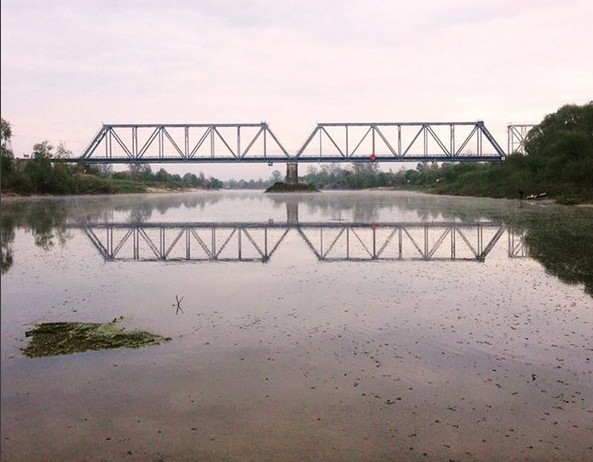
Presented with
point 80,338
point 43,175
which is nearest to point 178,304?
point 80,338

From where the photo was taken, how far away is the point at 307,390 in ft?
20.0

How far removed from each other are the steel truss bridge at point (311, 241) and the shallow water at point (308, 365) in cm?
195

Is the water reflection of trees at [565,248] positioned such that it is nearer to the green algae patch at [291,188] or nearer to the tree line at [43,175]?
the tree line at [43,175]

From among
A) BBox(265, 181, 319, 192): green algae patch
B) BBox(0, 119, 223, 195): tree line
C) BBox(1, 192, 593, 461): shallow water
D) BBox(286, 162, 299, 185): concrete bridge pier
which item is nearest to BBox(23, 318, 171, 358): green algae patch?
BBox(1, 192, 593, 461): shallow water

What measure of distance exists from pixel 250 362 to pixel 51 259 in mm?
10732

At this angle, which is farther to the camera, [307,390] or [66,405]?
[307,390]

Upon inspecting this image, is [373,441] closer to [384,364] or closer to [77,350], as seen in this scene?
[384,364]

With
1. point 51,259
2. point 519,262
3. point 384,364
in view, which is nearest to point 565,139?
point 519,262

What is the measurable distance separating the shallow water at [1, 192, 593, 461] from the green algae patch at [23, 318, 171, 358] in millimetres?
196

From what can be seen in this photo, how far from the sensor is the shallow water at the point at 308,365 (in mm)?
4988

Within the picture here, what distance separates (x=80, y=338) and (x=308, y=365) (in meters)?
3.13

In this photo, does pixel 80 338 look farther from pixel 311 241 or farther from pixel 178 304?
pixel 311 241

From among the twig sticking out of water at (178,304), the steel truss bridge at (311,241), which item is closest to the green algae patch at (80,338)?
the twig sticking out of water at (178,304)

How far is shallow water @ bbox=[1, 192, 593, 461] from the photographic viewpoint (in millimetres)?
4988
